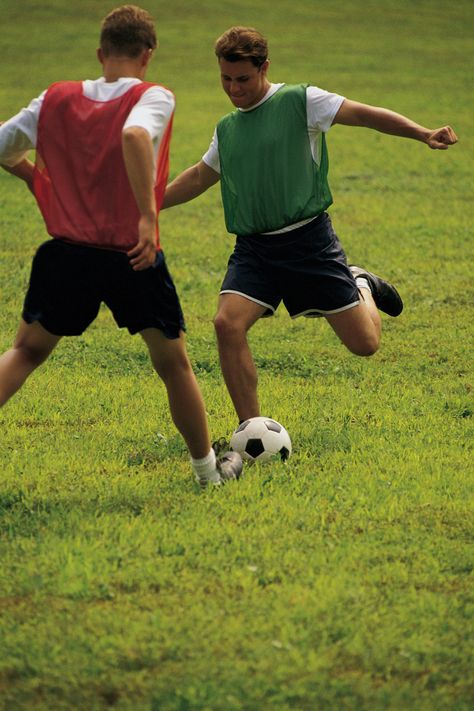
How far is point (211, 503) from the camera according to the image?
5.72 m

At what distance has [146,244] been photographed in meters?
5.20

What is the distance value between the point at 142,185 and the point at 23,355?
106cm

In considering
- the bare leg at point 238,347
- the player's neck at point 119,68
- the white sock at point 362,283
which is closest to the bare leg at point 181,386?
the bare leg at point 238,347

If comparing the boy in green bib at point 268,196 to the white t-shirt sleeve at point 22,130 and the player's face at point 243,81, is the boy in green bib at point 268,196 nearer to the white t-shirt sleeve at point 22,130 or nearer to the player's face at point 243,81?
the player's face at point 243,81

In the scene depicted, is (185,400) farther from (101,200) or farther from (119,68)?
(119,68)

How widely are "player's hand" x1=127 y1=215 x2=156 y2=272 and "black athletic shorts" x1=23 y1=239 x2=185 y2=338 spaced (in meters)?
0.18

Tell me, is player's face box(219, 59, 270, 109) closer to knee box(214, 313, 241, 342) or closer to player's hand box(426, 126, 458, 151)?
player's hand box(426, 126, 458, 151)

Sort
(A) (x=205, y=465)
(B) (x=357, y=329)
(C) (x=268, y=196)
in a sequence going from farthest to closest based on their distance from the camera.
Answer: (B) (x=357, y=329) < (C) (x=268, y=196) < (A) (x=205, y=465)

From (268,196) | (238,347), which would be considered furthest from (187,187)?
(238,347)

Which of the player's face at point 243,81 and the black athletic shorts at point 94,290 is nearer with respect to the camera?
the black athletic shorts at point 94,290

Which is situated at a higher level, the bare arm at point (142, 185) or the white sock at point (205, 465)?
the bare arm at point (142, 185)

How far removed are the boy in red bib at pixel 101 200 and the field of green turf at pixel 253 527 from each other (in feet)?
2.66

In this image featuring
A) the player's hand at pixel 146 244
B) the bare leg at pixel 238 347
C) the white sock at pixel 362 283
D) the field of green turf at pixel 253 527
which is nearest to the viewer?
the field of green turf at pixel 253 527

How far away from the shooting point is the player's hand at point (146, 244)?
204 inches
